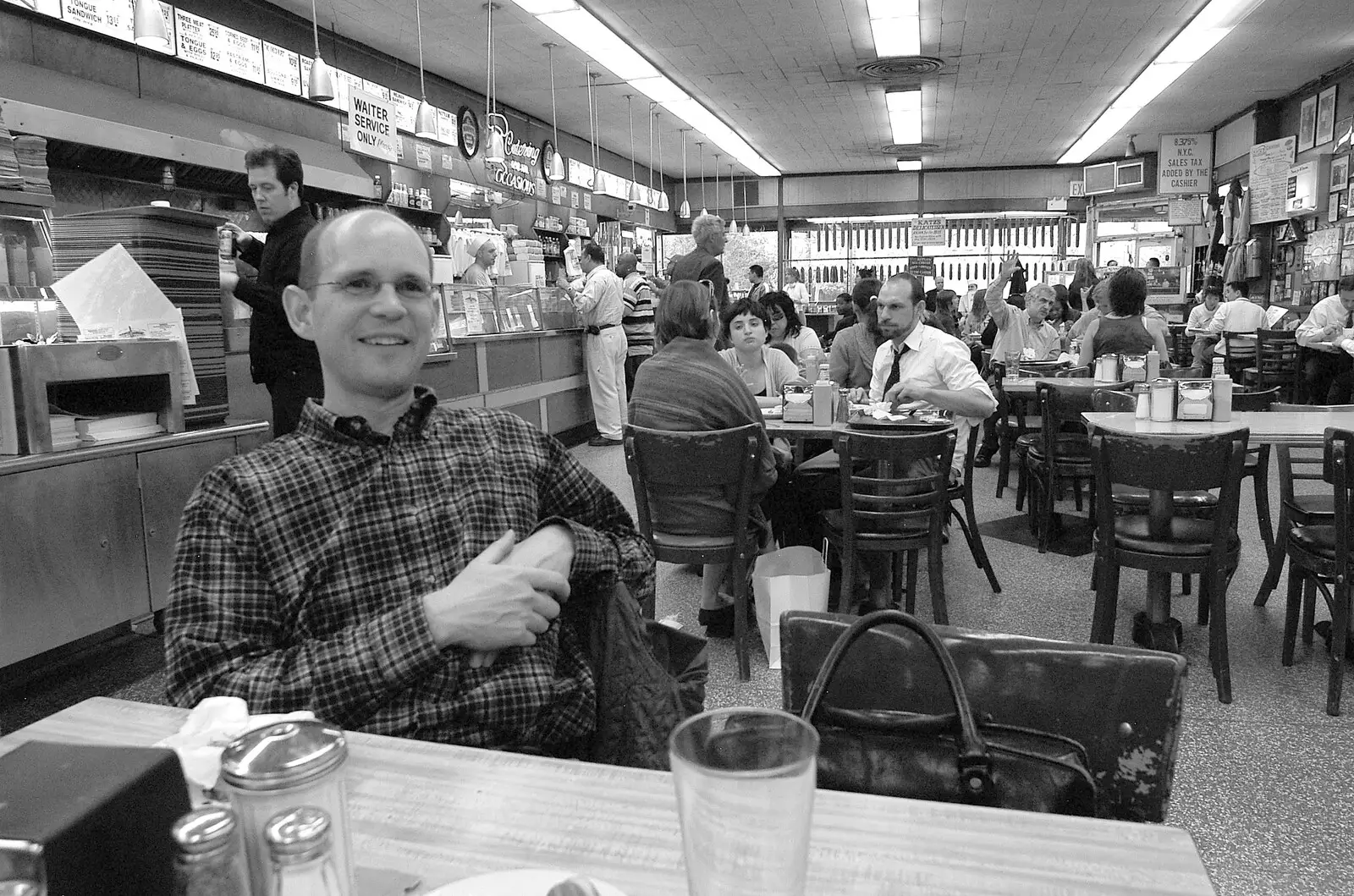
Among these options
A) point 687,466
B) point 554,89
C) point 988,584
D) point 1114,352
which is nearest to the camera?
point 687,466

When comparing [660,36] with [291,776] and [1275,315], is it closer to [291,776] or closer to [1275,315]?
[1275,315]

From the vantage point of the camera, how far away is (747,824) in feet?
1.84

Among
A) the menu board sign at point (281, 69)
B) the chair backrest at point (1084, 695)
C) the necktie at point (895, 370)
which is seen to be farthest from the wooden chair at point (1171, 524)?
the menu board sign at point (281, 69)

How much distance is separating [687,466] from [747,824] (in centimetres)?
289

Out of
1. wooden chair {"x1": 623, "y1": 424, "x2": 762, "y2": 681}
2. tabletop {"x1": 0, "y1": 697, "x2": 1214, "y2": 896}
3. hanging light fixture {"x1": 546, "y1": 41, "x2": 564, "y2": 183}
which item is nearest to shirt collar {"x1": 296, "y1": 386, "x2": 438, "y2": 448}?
tabletop {"x1": 0, "y1": 697, "x2": 1214, "y2": 896}

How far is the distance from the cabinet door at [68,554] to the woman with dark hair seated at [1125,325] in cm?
559

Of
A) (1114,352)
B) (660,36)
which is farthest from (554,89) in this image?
(1114,352)

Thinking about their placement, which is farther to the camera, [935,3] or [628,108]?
[628,108]

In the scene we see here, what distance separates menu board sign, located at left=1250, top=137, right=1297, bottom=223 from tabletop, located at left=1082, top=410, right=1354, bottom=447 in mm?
9121

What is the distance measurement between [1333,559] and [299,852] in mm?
3727

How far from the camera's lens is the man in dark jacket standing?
392cm

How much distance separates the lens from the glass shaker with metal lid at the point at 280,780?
56cm

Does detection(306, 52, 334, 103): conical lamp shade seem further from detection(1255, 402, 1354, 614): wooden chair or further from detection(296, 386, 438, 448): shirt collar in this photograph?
detection(1255, 402, 1354, 614): wooden chair

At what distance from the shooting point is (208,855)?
1.71 ft
